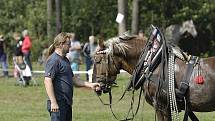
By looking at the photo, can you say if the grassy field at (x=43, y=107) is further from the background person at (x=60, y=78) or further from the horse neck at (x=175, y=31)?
the horse neck at (x=175, y=31)

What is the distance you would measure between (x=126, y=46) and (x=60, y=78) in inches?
47.6

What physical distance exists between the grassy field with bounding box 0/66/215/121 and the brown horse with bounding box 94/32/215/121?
0.92m

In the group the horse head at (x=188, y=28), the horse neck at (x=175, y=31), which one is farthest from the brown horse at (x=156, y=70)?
the horse head at (x=188, y=28)

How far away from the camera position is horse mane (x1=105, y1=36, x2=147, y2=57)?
9.07 meters

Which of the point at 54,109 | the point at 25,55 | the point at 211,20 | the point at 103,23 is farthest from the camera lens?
the point at 103,23

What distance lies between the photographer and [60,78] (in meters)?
8.47

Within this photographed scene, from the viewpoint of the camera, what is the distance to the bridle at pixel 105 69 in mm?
9102

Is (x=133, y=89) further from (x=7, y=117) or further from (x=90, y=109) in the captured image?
(x=90, y=109)

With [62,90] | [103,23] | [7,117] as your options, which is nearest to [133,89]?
[62,90]

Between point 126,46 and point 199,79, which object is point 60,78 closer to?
point 126,46

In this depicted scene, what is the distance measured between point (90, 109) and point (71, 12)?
109 ft

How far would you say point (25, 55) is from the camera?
23.3 metres

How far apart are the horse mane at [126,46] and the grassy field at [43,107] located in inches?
42.0

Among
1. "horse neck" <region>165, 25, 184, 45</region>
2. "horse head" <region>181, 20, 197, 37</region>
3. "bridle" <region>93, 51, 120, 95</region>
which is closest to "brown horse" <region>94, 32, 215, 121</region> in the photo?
"bridle" <region>93, 51, 120, 95</region>
